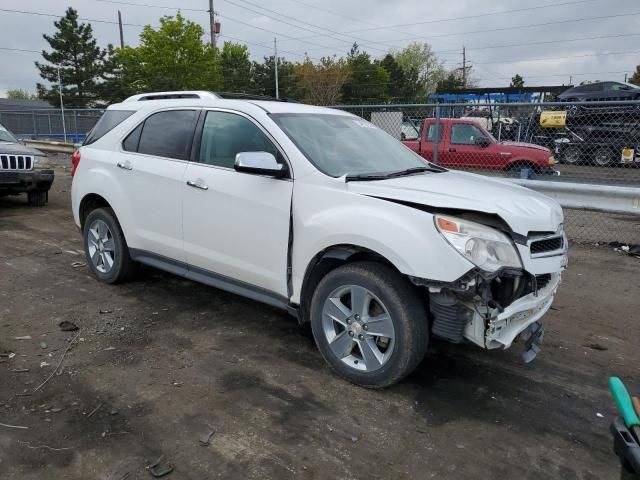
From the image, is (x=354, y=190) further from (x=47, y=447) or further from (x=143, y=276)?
(x=143, y=276)

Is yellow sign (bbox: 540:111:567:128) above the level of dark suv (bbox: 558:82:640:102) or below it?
below

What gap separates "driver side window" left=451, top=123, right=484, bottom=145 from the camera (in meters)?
11.6

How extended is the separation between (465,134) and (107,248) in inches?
343

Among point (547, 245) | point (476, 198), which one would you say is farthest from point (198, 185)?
point (547, 245)

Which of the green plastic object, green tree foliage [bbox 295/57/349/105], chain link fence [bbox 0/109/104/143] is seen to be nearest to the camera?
the green plastic object

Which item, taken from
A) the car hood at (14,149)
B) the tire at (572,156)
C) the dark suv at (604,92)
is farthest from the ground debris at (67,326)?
the dark suv at (604,92)

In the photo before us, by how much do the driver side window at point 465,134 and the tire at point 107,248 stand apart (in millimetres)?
8465

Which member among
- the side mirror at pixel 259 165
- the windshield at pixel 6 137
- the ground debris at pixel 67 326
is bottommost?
the ground debris at pixel 67 326

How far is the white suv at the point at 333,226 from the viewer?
10.1 feet

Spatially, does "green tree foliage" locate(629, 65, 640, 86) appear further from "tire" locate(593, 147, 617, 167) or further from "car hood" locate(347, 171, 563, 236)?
"car hood" locate(347, 171, 563, 236)

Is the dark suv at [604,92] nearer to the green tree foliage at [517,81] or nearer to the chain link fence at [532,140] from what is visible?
the chain link fence at [532,140]

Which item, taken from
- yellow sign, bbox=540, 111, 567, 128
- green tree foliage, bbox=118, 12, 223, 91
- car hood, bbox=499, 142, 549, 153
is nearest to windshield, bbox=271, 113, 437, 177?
car hood, bbox=499, 142, 549, 153

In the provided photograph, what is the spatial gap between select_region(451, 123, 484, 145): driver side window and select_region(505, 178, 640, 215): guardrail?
4.15 metres

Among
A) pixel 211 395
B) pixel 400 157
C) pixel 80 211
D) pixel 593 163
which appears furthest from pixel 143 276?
pixel 593 163
